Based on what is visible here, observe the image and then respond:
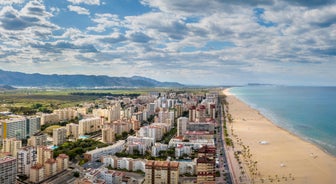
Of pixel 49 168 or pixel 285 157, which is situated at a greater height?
pixel 49 168

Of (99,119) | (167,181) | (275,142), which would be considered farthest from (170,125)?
(167,181)

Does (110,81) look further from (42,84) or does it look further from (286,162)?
(286,162)

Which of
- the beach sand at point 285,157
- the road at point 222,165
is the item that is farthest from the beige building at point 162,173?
the beach sand at point 285,157

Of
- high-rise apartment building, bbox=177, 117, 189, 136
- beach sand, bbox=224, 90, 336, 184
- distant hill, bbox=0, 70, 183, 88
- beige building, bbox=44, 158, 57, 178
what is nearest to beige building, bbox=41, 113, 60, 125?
high-rise apartment building, bbox=177, 117, 189, 136

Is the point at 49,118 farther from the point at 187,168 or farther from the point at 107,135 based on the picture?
the point at 187,168

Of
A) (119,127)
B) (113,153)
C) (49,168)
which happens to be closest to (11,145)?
(49,168)

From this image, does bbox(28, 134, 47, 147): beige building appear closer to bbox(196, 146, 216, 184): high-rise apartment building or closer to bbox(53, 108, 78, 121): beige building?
bbox(53, 108, 78, 121): beige building

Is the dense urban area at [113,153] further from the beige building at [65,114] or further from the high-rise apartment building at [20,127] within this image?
the beige building at [65,114]
